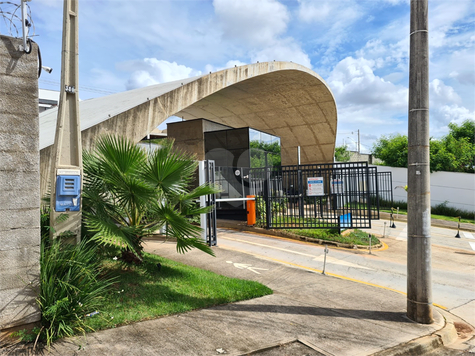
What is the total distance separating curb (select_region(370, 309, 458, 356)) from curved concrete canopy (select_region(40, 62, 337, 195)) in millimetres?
7281

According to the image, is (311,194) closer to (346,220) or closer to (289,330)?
(346,220)

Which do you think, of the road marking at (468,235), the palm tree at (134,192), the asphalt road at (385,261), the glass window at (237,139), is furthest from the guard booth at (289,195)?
the road marking at (468,235)

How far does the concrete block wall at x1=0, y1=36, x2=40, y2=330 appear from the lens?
4.57 m

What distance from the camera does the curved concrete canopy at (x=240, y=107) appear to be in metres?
9.93

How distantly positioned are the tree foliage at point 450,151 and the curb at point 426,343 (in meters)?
25.6

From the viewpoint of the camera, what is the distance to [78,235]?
6.03 metres

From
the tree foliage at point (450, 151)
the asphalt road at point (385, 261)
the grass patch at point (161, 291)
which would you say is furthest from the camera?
the tree foliage at point (450, 151)

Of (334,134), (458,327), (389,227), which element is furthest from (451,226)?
(458,327)

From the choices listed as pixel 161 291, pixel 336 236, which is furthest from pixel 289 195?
pixel 161 291

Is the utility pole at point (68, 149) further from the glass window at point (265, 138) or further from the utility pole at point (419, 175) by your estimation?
the glass window at point (265, 138)

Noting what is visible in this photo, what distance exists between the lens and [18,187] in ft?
15.4

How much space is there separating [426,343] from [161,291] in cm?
412

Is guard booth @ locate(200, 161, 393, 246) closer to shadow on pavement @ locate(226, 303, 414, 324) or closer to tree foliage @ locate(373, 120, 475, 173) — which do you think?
shadow on pavement @ locate(226, 303, 414, 324)

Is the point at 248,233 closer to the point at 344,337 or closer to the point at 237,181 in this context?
the point at 237,181
